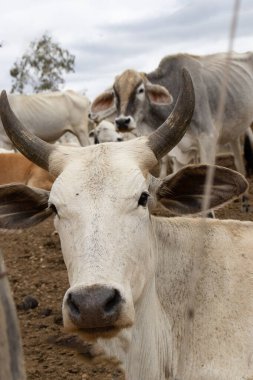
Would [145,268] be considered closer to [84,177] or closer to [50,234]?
[84,177]

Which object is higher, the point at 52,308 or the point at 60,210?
the point at 60,210

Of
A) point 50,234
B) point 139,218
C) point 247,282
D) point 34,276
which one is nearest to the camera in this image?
point 139,218

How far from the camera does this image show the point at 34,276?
6.84 meters

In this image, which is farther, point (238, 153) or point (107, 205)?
point (238, 153)

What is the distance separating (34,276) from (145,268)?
4051 mm

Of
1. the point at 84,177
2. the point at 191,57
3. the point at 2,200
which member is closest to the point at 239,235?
the point at 84,177

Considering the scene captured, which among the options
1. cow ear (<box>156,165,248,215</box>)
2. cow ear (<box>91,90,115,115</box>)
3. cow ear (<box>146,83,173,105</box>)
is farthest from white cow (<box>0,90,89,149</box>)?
cow ear (<box>156,165,248,215</box>)

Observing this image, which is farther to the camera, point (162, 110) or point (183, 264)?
point (162, 110)

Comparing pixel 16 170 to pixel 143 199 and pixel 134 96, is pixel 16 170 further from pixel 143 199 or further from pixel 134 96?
pixel 143 199

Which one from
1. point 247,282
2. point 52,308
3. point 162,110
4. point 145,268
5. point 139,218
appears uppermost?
point 139,218

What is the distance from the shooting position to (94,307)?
2.38 meters

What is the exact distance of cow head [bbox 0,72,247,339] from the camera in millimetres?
2490

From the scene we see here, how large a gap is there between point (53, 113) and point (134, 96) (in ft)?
22.2

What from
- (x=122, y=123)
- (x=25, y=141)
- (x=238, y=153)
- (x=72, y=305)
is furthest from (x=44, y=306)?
(x=238, y=153)
